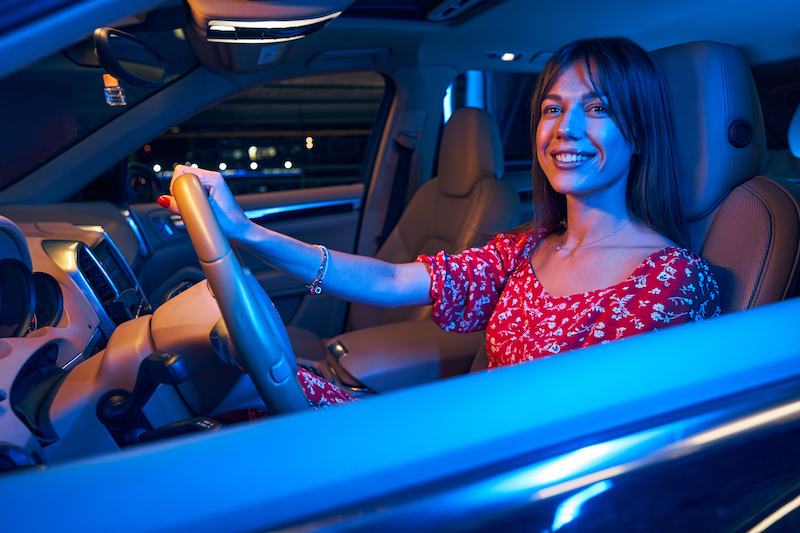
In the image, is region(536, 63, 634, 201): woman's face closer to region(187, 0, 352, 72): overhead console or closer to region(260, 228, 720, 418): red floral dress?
region(260, 228, 720, 418): red floral dress

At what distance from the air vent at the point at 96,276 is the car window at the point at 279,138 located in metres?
0.87

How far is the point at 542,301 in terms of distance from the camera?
123cm

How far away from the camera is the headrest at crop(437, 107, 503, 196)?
2.22 meters

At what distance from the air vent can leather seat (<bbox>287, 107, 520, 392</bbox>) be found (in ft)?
2.20

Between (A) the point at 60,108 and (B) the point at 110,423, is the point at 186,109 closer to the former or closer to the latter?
(A) the point at 60,108

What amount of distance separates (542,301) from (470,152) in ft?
3.77

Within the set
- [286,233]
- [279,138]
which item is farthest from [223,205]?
[279,138]

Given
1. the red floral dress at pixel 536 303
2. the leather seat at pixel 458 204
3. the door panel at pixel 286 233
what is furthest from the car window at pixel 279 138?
the red floral dress at pixel 536 303

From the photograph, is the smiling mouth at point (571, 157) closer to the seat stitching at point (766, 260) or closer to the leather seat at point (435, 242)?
the seat stitching at point (766, 260)

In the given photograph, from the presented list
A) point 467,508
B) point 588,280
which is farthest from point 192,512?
point 588,280

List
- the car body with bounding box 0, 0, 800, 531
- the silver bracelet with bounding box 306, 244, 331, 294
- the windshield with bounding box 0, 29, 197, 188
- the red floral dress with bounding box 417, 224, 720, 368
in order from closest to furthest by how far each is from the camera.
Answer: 1. the car body with bounding box 0, 0, 800, 531
2. the red floral dress with bounding box 417, 224, 720, 368
3. the silver bracelet with bounding box 306, 244, 331, 294
4. the windshield with bounding box 0, 29, 197, 188

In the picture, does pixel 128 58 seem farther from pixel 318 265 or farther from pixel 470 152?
pixel 470 152

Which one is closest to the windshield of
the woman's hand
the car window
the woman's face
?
the car window

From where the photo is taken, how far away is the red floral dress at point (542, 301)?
40.9 inches
